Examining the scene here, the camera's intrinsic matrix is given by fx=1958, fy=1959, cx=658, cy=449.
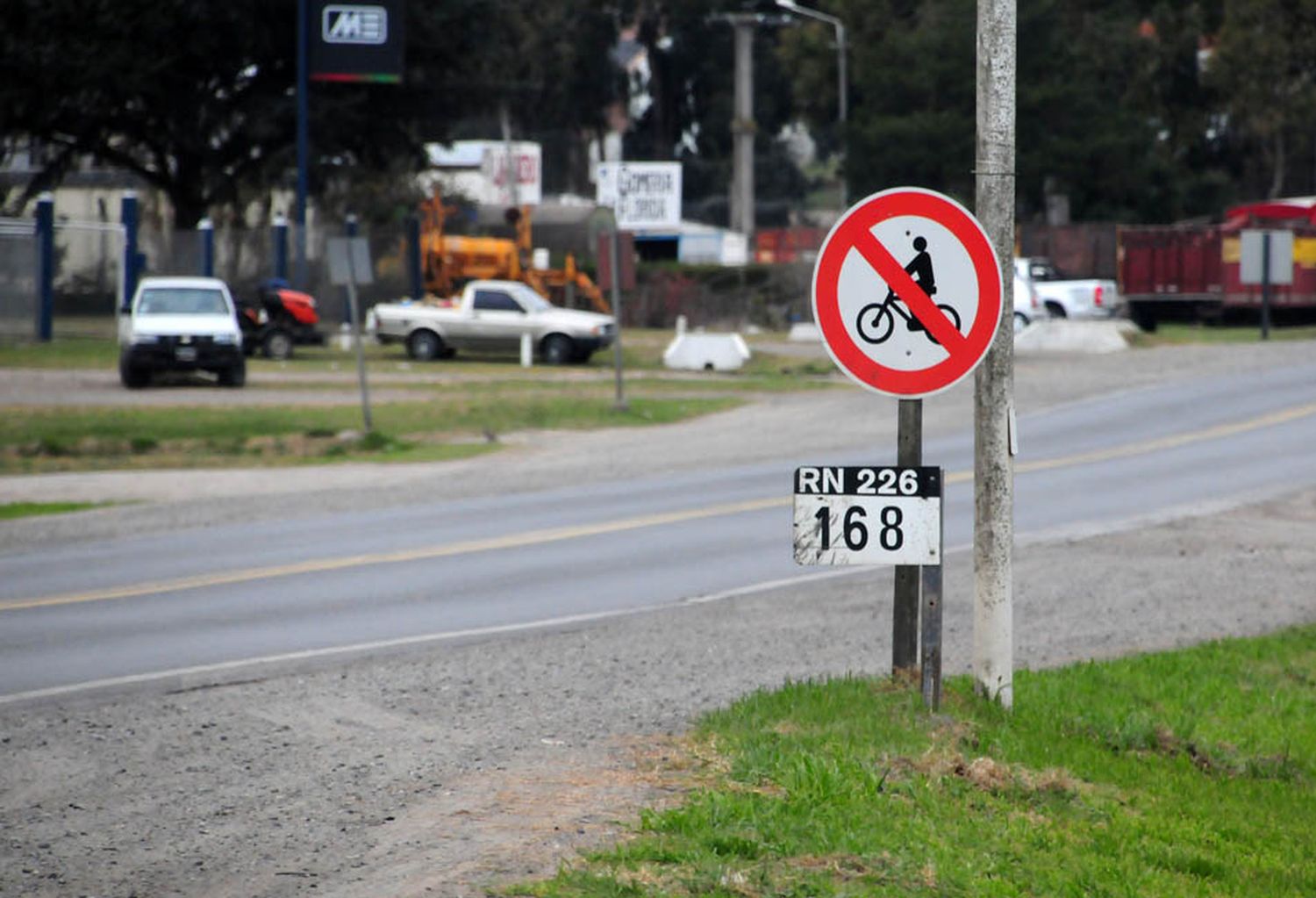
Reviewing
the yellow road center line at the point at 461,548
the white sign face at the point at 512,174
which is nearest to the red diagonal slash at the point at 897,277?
the yellow road center line at the point at 461,548

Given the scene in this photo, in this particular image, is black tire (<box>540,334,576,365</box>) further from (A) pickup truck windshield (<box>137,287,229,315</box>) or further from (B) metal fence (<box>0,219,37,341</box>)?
(B) metal fence (<box>0,219,37,341</box>)

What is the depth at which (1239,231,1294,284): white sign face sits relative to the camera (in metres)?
44.0

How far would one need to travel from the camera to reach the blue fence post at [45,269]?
43500mm

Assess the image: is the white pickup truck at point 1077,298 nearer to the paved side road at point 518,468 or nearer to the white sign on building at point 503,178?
the paved side road at point 518,468

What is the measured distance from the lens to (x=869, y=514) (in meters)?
7.73

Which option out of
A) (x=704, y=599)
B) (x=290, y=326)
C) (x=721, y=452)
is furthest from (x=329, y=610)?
(x=290, y=326)

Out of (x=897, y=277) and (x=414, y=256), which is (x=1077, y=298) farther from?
(x=897, y=277)

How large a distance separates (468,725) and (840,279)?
110 inches

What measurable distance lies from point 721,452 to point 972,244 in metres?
17.5

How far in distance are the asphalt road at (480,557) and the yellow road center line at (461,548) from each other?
0.12ft

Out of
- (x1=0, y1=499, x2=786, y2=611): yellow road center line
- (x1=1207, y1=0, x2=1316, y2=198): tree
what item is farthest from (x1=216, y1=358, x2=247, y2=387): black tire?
(x1=1207, y1=0, x2=1316, y2=198): tree

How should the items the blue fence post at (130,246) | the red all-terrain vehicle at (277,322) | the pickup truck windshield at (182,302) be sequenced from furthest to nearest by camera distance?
the blue fence post at (130,246) < the red all-terrain vehicle at (277,322) < the pickup truck windshield at (182,302)

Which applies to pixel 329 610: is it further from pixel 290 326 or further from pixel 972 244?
pixel 290 326

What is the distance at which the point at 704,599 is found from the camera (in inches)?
534
